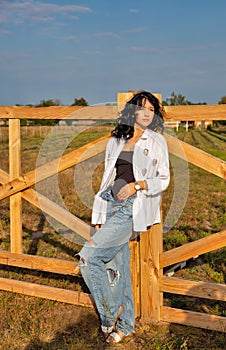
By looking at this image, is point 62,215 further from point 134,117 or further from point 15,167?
point 134,117

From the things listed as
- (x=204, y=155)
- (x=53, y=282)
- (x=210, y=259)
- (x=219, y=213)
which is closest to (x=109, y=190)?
(x=204, y=155)

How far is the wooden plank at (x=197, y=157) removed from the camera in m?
4.05

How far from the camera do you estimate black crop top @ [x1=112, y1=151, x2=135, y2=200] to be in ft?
13.6

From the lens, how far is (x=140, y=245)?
178 inches

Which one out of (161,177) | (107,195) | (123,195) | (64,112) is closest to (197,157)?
(161,177)

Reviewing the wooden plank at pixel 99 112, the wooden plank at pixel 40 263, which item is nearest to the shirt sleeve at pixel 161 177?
the wooden plank at pixel 99 112

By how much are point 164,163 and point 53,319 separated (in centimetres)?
181

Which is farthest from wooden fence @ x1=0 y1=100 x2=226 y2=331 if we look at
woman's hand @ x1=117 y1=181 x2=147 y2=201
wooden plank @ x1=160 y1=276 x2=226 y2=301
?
woman's hand @ x1=117 y1=181 x2=147 y2=201

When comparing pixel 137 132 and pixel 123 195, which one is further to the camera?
pixel 137 132

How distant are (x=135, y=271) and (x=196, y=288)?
0.56 metres

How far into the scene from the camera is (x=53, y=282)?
576 centimetres

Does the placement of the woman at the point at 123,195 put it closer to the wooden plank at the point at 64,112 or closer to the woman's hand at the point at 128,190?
the woman's hand at the point at 128,190

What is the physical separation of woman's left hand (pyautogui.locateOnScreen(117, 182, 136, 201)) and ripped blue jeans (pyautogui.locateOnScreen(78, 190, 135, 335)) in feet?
0.14

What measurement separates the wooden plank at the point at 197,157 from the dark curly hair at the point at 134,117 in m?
0.15
